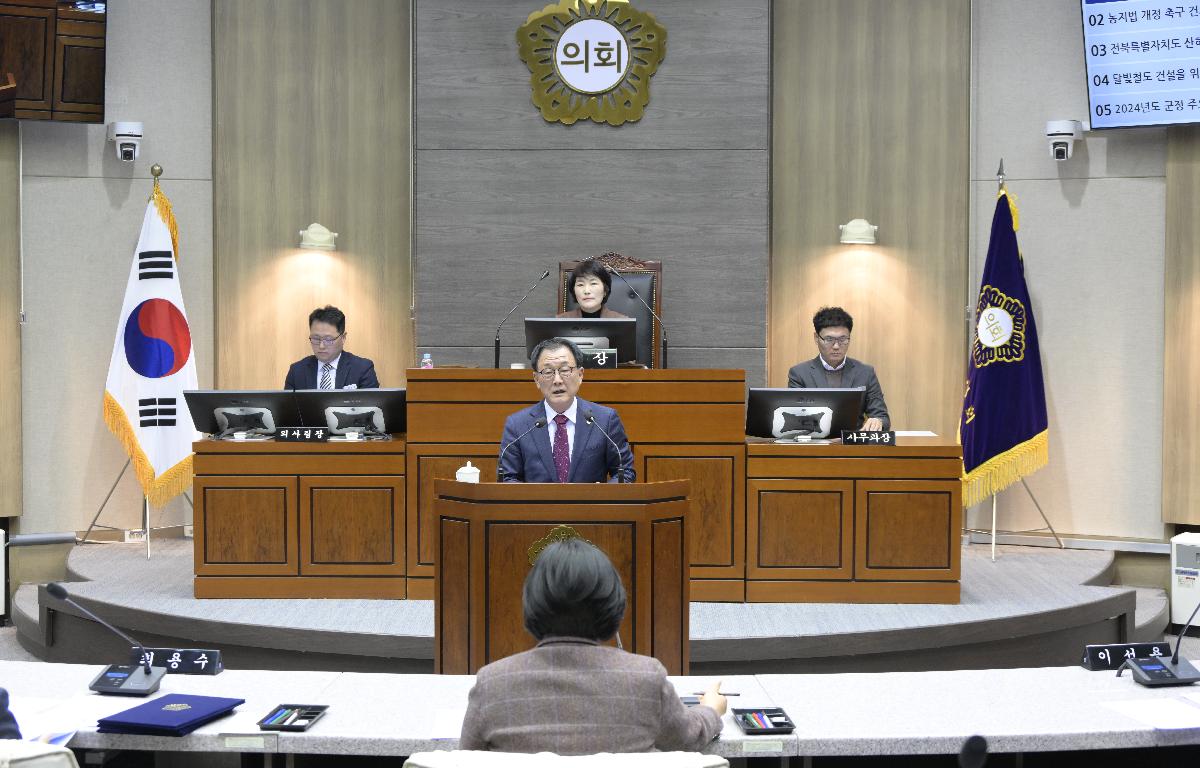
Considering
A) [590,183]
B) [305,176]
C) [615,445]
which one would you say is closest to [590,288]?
[615,445]

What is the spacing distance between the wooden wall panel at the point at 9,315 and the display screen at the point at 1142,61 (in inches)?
264

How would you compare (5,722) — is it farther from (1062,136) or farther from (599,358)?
(1062,136)

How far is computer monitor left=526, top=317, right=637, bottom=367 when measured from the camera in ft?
18.5

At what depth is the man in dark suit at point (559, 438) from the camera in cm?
461

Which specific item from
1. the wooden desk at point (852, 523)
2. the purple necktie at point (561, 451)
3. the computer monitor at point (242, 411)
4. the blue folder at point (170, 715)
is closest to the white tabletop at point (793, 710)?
the blue folder at point (170, 715)

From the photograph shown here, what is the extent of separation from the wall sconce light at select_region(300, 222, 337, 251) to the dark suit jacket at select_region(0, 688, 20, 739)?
5725mm

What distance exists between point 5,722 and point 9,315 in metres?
6.15

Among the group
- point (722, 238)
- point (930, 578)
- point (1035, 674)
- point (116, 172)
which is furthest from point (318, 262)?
point (1035, 674)

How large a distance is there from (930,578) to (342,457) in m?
2.75

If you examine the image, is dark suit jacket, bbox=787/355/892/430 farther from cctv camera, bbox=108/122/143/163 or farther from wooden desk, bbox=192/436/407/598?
cctv camera, bbox=108/122/143/163

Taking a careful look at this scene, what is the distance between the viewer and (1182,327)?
7.62m

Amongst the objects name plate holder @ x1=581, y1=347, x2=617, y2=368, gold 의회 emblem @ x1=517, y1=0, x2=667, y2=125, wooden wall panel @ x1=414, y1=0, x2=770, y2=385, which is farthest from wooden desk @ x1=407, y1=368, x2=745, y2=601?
gold 의회 emblem @ x1=517, y1=0, x2=667, y2=125

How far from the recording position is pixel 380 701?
2.96 metres

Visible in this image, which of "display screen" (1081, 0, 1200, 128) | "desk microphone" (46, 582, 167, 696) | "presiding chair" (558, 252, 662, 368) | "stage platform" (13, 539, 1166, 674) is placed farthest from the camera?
"presiding chair" (558, 252, 662, 368)
